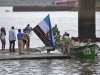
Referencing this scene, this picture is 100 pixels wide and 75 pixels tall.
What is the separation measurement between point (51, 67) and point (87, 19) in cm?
1879

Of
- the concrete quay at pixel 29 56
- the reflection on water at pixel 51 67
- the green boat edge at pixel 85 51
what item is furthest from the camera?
the concrete quay at pixel 29 56

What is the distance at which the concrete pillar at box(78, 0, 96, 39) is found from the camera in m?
49.2

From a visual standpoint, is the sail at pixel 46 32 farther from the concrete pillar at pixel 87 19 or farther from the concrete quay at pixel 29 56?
the concrete pillar at pixel 87 19

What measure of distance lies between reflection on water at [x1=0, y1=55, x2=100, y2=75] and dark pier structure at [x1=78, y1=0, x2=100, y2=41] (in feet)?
46.9

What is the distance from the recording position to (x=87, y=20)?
4947 cm

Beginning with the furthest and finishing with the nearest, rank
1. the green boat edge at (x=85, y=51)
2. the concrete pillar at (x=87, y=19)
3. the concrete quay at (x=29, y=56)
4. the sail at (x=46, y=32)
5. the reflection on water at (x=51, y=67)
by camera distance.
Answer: the concrete pillar at (x=87, y=19) → the sail at (x=46, y=32) → the concrete quay at (x=29, y=56) → the green boat edge at (x=85, y=51) → the reflection on water at (x=51, y=67)

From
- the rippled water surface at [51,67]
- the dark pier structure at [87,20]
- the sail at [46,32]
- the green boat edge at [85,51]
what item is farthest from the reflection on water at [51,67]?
the dark pier structure at [87,20]

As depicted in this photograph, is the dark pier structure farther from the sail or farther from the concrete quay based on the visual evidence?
the concrete quay

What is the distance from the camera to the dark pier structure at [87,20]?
49188mm

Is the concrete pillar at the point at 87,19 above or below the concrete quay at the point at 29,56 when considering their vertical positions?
above

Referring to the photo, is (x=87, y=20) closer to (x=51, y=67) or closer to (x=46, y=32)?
(x=46, y=32)

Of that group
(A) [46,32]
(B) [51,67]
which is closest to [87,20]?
(A) [46,32]

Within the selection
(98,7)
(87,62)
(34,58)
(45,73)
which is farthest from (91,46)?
(98,7)

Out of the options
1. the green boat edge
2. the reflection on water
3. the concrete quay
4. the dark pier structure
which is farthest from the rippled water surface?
the dark pier structure
